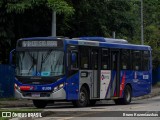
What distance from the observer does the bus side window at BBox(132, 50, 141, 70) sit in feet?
88.6

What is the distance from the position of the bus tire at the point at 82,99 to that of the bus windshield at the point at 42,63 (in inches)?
70.2

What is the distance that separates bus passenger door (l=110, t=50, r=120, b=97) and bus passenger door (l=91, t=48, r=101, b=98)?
55.0 inches

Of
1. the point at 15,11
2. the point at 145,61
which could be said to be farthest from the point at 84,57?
the point at 145,61

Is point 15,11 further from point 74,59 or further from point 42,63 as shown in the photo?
point 74,59

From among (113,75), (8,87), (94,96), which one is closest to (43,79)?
(94,96)

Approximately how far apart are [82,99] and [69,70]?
1805 mm

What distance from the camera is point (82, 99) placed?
22781 millimetres

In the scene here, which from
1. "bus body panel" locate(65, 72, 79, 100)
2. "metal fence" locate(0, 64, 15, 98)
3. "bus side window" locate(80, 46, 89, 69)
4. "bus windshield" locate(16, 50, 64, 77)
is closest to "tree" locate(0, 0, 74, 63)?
"metal fence" locate(0, 64, 15, 98)

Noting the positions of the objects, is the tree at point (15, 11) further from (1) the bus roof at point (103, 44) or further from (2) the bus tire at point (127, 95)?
(2) the bus tire at point (127, 95)

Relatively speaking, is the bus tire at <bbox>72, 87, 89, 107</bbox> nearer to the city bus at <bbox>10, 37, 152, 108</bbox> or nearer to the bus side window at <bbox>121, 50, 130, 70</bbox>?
the city bus at <bbox>10, 37, 152, 108</bbox>

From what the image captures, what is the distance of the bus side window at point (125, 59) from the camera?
25891 millimetres

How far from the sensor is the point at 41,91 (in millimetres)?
21547

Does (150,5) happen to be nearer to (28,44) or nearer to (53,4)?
(53,4)

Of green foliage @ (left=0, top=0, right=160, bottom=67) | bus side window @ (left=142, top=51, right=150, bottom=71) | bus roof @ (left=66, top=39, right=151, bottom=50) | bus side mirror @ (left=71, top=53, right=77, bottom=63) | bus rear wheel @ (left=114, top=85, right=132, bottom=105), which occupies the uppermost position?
green foliage @ (left=0, top=0, right=160, bottom=67)
